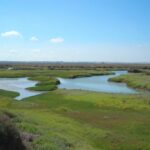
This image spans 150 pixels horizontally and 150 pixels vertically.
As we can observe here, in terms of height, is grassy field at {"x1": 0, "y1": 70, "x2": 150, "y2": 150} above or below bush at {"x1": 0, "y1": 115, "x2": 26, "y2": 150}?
below

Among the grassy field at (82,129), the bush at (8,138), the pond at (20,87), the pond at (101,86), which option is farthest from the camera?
the pond at (101,86)

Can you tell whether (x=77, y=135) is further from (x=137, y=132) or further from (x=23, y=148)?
(x=23, y=148)

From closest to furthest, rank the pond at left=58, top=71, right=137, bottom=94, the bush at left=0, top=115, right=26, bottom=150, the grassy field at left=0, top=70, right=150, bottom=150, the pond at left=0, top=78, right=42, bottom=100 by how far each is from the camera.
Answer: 1. the bush at left=0, top=115, right=26, bottom=150
2. the grassy field at left=0, top=70, right=150, bottom=150
3. the pond at left=0, top=78, right=42, bottom=100
4. the pond at left=58, top=71, right=137, bottom=94

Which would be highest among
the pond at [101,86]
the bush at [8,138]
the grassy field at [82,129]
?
the bush at [8,138]

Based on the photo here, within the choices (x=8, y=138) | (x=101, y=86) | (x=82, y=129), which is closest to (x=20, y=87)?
(x=101, y=86)

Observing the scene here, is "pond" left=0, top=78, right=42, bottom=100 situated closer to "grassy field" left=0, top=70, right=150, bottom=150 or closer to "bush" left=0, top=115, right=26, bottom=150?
"grassy field" left=0, top=70, right=150, bottom=150

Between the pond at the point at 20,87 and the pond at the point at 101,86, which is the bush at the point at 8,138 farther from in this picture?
the pond at the point at 101,86

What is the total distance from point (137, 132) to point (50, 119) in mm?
Answer: 7126

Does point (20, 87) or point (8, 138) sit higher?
point (8, 138)

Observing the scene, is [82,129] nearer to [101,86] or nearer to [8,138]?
[8,138]

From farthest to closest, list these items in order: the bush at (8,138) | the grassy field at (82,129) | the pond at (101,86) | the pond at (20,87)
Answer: the pond at (101,86)
the pond at (20,87)
the grassy field at (82,129)
the bush at (8,138)

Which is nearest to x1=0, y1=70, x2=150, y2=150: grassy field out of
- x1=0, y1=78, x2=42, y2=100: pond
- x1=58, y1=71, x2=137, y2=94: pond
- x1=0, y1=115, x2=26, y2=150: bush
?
x1=0, y1=115, x2=26, y2=150: bush

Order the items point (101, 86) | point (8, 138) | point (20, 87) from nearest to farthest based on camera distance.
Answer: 1. point (8, 138)
2. point (20, 87)
3. point (101, 86)

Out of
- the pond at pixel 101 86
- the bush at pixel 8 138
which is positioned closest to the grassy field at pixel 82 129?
the bush at pixel 8 138
